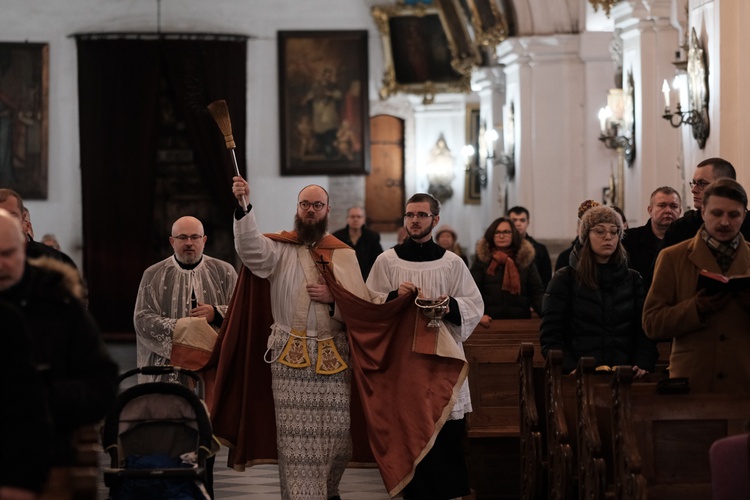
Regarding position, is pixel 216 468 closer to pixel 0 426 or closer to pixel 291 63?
pixel 0 426

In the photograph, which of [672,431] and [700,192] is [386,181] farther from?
[672,431]

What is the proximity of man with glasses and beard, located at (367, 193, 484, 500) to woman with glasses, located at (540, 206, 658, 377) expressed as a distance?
0.95 m

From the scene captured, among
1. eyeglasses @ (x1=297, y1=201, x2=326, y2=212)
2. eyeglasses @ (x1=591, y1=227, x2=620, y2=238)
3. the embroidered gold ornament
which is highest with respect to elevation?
eyeglasses @ (x1=297, y1=201, x2=326, y2=212)

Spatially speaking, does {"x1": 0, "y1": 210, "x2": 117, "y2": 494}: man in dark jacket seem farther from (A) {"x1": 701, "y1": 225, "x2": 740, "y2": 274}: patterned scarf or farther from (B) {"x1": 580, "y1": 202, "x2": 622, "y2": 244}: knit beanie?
(B) {"x1": 580, "y1": 202, "x2": 622, "y2": 244}: knit beanie

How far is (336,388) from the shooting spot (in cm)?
831

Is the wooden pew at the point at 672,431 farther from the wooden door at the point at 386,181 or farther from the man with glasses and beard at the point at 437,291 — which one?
the wooden door at the point at 386,181

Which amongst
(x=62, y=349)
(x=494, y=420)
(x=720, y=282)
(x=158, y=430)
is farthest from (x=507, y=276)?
(x=62, y=349)

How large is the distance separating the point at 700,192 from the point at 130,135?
15.7 m

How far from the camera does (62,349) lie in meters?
4.60

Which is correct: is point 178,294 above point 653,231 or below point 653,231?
below

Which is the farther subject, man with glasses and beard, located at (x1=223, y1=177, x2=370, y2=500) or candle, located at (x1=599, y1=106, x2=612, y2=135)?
candle, located at (x1=599, y1=106, x2=612, y2=135)

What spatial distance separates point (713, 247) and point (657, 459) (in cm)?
106

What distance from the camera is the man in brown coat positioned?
22.1 ft

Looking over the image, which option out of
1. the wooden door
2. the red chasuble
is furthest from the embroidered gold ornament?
the wooden door
